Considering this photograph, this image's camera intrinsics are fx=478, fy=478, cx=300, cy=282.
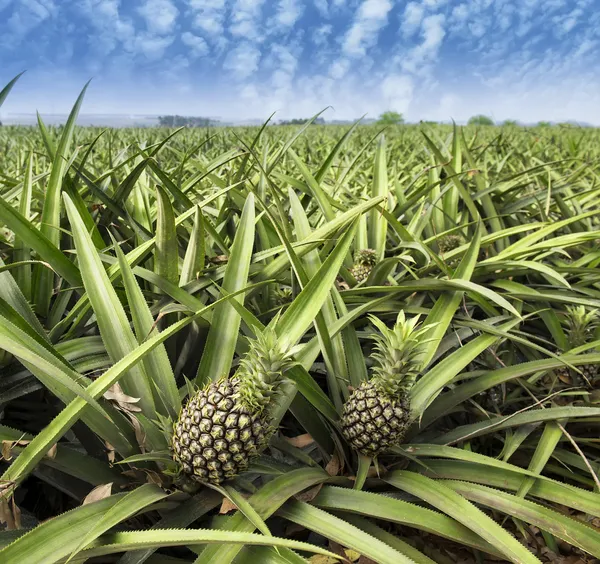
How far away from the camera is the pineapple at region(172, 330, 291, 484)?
2.62 feet

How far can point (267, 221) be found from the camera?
1.74 metres

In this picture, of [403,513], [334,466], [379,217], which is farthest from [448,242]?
[403,513]

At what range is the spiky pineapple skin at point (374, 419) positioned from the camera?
942mm

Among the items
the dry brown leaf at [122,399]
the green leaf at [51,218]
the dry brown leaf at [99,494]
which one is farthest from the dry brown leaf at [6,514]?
the green leaf at [51,218]

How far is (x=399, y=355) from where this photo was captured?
0.90 m

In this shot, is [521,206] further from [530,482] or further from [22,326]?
[22,326]

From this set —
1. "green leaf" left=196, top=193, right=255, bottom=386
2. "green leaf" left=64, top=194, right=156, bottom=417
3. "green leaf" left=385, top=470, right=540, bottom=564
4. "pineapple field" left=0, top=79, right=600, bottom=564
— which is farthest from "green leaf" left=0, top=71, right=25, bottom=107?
"green leaf" left=385, top=470, right=540, bottom=564

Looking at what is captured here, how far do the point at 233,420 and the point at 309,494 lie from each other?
277 mm

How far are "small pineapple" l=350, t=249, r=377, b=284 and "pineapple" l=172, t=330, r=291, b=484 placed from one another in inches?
35.7

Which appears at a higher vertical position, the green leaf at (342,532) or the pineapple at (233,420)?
the pineapple at (233,420)

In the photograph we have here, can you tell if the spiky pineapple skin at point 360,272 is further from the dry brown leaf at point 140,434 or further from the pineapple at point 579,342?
the dry brown leaf at point 140,434

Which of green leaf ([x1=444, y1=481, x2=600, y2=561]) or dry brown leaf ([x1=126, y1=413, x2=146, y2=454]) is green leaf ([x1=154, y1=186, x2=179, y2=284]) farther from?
green leaf ([x1=444, y1=481, x2=600, y2=561])

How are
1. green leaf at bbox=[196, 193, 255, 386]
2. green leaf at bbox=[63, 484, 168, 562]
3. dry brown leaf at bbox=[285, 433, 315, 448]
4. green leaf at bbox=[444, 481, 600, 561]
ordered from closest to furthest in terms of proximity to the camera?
green leaf at bbox=[63, 484, 168, 562]
green leaf at bbox=[444, 481, 600, 561]
green leaf at bbox=[196, 193, 255, 386]
dry brown leaf at bbox=[285, 433, 315, 448]

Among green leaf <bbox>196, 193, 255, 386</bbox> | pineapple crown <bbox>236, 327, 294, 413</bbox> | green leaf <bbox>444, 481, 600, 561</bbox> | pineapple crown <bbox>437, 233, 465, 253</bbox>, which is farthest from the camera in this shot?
pineapple crown <bbox>437, 233, 465, 253</bbox>
